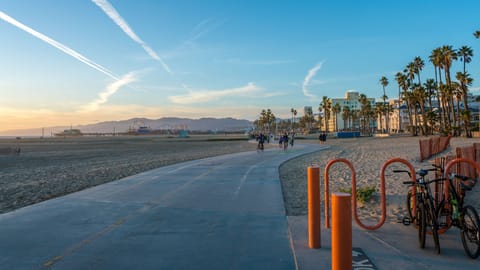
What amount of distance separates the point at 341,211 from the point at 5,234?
556 centimetres

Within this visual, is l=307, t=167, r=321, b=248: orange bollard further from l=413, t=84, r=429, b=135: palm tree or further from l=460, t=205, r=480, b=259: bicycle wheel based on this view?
l=413, t=84, r=429, b=135: palm tree

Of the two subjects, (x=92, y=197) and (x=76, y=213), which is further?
(x=92, y=197)

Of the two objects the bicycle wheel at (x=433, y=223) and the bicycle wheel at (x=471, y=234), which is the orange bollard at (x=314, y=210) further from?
the bicycle wheel at (x=471, y=234)

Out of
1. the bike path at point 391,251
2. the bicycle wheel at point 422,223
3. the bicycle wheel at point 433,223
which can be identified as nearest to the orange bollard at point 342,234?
the bike path at point 391,251

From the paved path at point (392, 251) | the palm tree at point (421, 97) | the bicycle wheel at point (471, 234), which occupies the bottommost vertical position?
the paved path at point (392, 251)

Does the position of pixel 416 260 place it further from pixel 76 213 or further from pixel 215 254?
pixel 76 213

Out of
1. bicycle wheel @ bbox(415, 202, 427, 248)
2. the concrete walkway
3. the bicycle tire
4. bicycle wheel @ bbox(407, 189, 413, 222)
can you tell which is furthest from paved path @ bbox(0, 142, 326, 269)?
the bicycle tire

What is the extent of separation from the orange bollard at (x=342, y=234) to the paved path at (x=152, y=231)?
3.75 ft

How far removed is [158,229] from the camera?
5852mm

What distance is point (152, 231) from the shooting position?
5730mm

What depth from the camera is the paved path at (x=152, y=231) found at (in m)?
4.42

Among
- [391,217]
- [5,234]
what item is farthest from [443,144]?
[5,234]

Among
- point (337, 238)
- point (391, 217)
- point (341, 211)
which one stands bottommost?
point (391, 217)

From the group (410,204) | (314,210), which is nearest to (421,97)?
(410,204)
